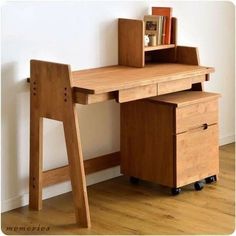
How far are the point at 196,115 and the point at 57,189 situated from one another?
915 mm

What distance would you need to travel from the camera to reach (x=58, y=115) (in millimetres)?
3156

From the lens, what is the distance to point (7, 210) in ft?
11.1

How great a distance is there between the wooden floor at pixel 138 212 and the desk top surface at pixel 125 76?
69 centimetres

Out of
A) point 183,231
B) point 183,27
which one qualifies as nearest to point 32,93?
point 183,231

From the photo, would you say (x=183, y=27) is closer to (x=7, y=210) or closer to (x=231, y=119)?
(x=231, y=119)

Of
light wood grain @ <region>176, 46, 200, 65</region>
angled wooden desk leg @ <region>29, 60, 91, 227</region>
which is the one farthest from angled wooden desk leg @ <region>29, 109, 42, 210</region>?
light wood grain @ <region>176, 46, 200, 65</region>

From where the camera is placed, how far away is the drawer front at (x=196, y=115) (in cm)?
350

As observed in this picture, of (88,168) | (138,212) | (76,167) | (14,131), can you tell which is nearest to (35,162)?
(14,131)

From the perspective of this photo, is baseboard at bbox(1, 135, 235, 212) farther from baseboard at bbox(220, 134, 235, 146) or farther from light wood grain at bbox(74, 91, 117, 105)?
baseboard at bbox(220, 134, 235, 146)

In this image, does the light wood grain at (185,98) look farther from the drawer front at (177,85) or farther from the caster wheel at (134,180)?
the caster wheel at (134,180)

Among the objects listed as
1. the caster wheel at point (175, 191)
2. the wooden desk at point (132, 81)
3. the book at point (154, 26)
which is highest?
the book at point (154, 26)

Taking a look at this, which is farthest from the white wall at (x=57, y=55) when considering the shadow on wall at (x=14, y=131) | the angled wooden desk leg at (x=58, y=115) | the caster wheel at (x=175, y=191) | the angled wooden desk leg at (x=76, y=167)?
the caster wheel at (x=175, y=191)

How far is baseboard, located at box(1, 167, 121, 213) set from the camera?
3.38m

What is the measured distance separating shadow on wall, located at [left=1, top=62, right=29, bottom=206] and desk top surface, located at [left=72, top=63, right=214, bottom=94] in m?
0.31
